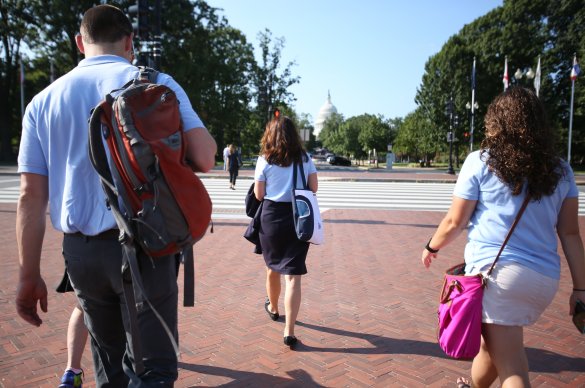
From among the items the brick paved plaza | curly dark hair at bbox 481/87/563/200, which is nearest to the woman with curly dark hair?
curly dark hair at bbox 481/87/563/200

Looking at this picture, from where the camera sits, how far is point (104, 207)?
1.89 m

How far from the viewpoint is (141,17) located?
24.9 ft

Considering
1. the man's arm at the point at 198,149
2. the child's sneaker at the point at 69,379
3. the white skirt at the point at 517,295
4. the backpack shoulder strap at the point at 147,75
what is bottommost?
the child's sneaker at the point at 69,379

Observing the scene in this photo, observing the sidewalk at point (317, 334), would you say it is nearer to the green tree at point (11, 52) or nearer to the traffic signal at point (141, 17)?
the traffic signal at point (141, 17)

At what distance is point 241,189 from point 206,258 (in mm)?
10652

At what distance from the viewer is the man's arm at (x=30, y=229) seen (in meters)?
2.03

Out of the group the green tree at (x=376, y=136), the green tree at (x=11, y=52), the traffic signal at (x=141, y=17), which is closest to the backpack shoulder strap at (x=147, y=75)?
the traffic signal at (x=141, y=17)

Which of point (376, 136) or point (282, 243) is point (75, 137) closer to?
point (282, 243)

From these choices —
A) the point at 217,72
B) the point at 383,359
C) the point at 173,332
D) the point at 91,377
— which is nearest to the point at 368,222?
the point at 383,359

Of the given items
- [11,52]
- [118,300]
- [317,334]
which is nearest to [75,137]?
[118,300]

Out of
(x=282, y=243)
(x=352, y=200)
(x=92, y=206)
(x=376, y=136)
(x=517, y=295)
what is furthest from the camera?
(x=376, y=136)

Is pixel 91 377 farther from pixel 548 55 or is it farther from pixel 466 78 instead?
pixel 548 55

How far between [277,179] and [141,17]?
210 inches

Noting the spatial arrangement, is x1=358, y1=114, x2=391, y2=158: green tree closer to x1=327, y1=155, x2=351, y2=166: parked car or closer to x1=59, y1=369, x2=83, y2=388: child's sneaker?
x1=327, y1=155, x2=351, y2=166: parked car
